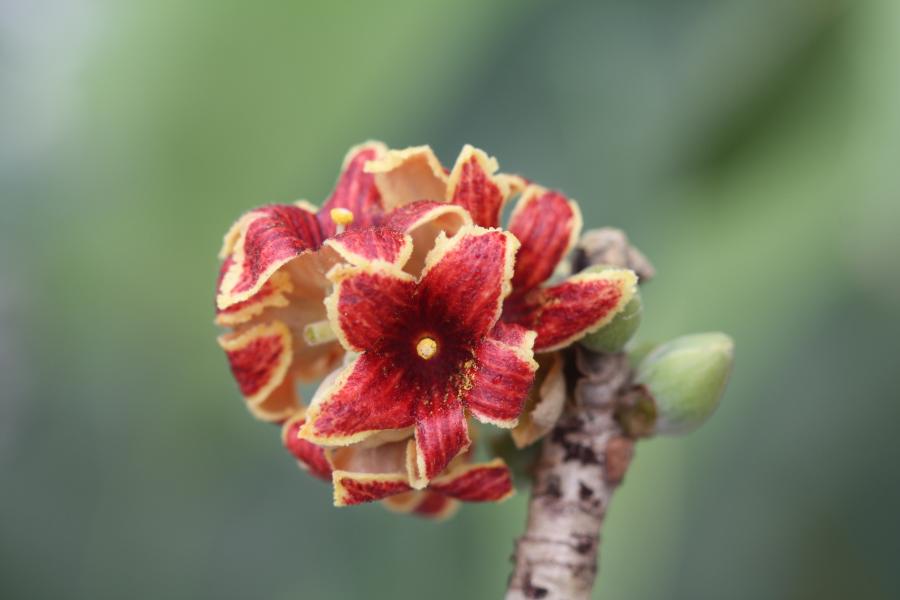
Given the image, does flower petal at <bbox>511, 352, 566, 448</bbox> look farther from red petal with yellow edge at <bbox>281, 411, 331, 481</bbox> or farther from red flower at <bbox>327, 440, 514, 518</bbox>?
red petal with yellow edge at <bbox>281, 411, 331, 481</bbox>

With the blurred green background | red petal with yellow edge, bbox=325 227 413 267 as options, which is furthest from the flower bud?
the blurred green background

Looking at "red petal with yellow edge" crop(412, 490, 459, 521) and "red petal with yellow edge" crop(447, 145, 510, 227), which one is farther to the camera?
"red petal with yellow edge" crop(412, 490, 459, 521)

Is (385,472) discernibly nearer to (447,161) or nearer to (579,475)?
(579,475)

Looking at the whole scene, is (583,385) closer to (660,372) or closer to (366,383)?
(660,372)

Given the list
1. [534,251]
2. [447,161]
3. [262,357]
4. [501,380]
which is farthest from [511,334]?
[447,161]

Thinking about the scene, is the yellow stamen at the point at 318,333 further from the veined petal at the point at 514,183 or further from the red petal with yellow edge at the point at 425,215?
the veined petal at the point at 514,183

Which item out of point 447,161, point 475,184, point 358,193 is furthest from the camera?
point 447,161

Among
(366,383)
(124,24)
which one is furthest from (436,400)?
(124,24)
